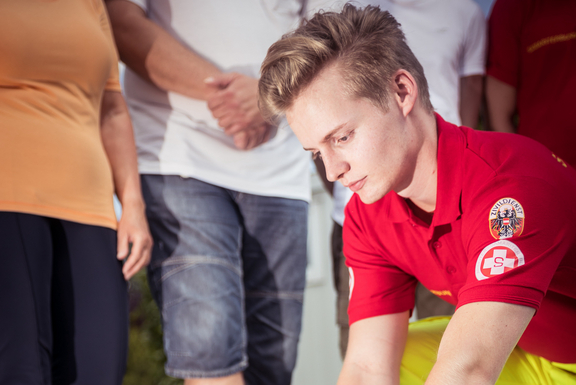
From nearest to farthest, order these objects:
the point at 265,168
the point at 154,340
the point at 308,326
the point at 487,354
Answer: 1. the point at 487,354
2. the point at 265,168
3. the point at 308,326
4. the point at 154,340

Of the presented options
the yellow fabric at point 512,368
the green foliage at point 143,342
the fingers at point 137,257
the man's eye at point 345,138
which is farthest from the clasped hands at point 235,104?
the green foliage at point 143,342

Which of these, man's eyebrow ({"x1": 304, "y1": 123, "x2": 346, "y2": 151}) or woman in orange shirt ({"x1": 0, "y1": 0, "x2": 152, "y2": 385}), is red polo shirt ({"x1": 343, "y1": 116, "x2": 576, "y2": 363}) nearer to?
man's eyebrow ({"x1": 304, "y1": 123, "x2": 346, "y2": 151})

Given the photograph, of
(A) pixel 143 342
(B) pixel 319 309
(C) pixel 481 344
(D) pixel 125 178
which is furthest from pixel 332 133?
(A) pixel 143 342

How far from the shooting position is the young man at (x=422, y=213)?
784 millimetres

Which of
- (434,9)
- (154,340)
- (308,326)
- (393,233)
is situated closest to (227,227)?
(393,233)

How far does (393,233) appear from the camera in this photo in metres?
→ 1.04

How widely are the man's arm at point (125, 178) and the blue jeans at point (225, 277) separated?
0.36 ft

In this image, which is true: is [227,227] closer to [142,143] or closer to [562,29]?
[142,143]

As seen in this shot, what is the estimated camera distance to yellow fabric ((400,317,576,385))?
3.59ft

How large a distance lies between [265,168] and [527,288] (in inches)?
31.1

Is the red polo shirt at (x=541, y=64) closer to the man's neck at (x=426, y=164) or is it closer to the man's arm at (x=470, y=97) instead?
the man's arm at (x=470, y=97)

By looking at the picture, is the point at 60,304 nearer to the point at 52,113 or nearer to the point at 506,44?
the point at 52,113

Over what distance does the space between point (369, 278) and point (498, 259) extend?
0.36m

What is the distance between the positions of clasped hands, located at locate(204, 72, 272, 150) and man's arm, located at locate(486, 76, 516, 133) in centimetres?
78
